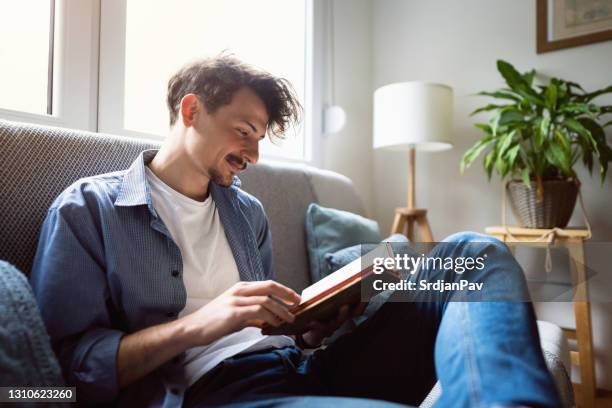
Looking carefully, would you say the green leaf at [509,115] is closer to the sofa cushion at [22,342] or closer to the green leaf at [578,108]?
the green leaf at [578,108]

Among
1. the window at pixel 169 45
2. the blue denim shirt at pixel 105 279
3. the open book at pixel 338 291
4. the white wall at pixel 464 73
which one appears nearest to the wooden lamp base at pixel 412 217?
the white wall at pixel 464 73

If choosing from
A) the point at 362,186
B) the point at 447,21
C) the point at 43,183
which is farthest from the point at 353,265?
the point at 447,21

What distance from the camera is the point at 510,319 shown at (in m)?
0.59

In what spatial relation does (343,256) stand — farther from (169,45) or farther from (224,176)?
(169,45)

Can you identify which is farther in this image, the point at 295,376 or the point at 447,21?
the point at 447,21

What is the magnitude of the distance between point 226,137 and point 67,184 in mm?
340

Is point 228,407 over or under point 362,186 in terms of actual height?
under

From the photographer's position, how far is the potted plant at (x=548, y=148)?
1728mm

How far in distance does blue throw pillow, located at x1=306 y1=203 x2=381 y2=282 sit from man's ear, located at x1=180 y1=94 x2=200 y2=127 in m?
0.64

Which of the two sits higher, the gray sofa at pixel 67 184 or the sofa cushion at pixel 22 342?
the gray sofa at pixel 67 184

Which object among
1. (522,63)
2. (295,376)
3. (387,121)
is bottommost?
(295,376)

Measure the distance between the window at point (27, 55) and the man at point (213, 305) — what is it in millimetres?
500

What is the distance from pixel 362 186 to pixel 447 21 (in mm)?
1038

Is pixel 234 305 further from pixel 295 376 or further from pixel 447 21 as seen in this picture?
pixel 447 21
